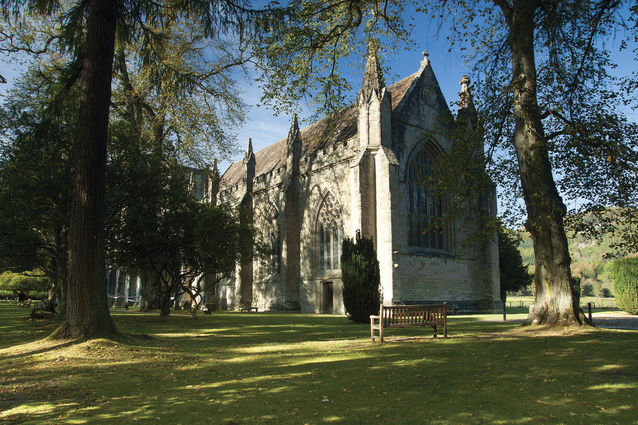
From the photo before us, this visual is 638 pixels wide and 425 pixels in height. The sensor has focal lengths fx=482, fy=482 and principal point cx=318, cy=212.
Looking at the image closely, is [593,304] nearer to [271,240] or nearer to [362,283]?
[271,240]

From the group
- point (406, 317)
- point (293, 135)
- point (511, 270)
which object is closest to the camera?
point (406, 317)

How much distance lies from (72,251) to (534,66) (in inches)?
516

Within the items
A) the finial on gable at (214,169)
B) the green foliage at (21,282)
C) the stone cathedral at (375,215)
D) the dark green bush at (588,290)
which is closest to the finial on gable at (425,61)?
the stone cathedral at (375,215)

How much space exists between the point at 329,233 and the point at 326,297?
3926 mm

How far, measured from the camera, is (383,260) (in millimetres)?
25188

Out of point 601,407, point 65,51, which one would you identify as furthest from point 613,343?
point 65,51

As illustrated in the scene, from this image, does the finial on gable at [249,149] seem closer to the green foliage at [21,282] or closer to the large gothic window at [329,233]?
the large gothic window at [329,233]

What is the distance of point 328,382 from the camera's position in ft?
21.7

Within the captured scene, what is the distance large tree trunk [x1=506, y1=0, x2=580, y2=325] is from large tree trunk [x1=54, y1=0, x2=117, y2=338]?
33.8 ft

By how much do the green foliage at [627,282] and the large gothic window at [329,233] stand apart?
49.0ft

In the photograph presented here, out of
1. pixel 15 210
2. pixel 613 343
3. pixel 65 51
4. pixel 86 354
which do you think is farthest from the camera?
pixel 15 210

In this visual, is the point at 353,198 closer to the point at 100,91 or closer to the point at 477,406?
the point at 100,91

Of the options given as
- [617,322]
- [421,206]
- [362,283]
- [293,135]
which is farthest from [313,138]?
[617,322]

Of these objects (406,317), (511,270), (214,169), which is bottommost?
(406,317)
